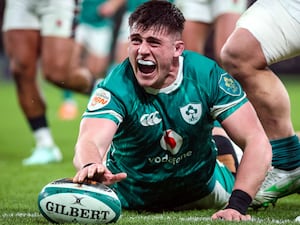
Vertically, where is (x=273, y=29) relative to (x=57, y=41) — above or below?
above

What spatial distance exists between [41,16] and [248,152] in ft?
13.2

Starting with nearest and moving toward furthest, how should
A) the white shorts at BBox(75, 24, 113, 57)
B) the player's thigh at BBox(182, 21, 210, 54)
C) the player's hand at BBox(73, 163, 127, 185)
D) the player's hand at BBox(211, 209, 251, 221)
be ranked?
the player's hand at BBox(73, 163, 127, 185) → the player's hand at BBox(211, 209, 251, 221) → the player's thigh at BBox(182, 21, 210, 54) → the white shorts at BBox(75, 24, 113, 57)

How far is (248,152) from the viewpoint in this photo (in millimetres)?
4336

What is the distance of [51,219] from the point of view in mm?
4008

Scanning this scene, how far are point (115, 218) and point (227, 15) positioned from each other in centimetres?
359

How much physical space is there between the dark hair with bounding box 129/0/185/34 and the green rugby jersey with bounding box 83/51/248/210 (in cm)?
23

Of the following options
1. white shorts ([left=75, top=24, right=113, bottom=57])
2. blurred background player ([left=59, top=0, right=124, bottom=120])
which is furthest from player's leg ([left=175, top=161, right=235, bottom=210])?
white shorts ([left=75, top=24, right=113, bottom=57])

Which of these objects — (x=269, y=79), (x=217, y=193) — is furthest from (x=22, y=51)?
(x=269, y=79)

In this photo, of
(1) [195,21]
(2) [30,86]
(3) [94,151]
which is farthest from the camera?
(2) [30,86]

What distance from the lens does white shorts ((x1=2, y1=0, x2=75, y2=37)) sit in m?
7.86

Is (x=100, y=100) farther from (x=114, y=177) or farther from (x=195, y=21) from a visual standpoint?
(x=195, y=21)

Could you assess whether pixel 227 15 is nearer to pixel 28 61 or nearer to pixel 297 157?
pixel 28 61

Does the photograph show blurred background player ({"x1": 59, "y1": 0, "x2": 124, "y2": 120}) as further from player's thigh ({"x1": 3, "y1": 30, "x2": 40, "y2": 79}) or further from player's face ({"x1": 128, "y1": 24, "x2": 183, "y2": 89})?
player's face ({"x1": 128, "y1": 24, "x2": 183, "y2": 89})

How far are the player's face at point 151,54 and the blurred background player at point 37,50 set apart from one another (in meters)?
3.59
